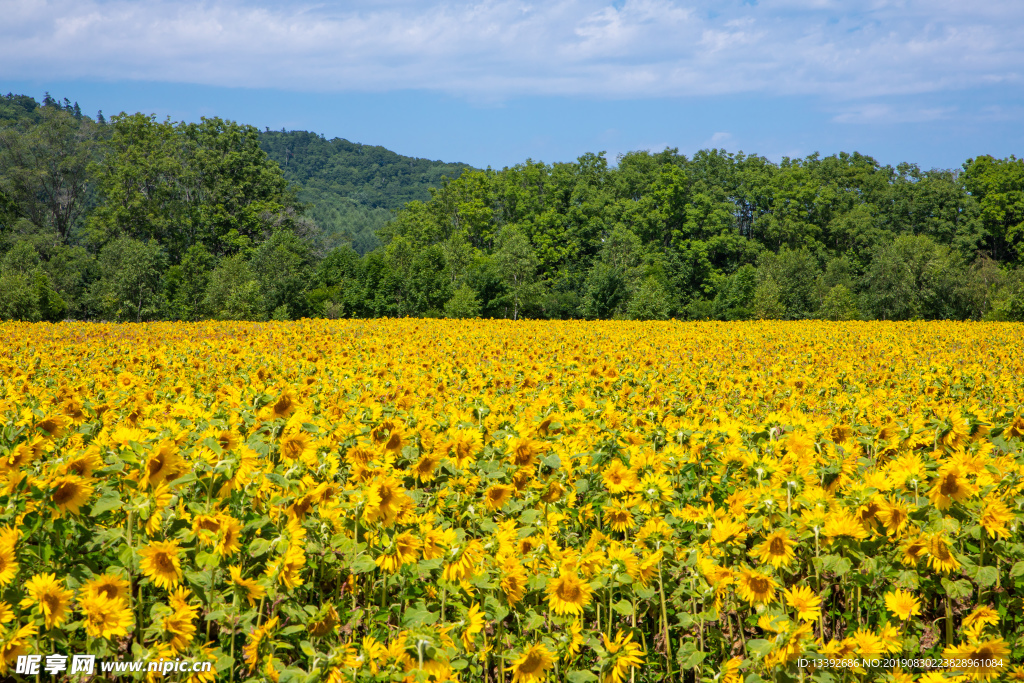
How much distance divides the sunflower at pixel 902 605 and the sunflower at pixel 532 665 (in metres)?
1.27

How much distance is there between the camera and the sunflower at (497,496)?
3336 mm

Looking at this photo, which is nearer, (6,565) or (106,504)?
(6,565)

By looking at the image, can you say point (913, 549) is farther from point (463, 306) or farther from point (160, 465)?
point (463, 306)

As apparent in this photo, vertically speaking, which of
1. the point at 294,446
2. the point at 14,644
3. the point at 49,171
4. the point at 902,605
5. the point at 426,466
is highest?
the point at 49,171

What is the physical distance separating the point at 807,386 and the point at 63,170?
77574 millimetres

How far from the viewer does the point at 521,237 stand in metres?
52.5

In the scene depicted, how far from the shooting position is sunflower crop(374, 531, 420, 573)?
2598 mm

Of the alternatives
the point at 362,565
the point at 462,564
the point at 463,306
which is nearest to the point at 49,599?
the point at 362,565

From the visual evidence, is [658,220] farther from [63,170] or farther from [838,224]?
[63,170]

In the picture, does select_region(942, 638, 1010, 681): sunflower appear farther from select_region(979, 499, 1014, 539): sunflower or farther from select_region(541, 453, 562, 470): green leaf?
select_region(541, 453, 562, 470): green leaf

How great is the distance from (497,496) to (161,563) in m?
1.44

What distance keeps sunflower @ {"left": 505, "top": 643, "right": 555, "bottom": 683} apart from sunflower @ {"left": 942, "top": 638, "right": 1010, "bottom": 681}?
149 cm

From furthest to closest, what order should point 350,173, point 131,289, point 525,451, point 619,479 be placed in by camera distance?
1. point 350,173
2. point 131,289
3. point 525,451
4. point 619,479

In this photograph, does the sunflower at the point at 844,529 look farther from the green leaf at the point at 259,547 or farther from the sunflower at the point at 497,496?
the green leaf at the point at 259,547
